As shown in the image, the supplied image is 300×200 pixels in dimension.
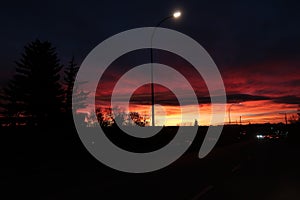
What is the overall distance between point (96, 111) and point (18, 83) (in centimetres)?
3023

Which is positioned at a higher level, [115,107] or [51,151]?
[115,107]

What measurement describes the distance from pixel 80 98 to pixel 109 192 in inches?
2999

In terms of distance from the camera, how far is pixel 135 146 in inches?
1566

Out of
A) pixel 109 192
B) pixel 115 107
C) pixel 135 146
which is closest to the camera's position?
pixel 109 192

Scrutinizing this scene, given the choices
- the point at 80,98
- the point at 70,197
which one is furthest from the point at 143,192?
the point at 80,98

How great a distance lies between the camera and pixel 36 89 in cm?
6806

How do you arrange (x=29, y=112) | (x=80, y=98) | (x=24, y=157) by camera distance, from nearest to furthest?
(x=24, y=157) < (x=29, y=112) < (x=80, y=98)

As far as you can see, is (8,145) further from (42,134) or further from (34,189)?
(34,189)

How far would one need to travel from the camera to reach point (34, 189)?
541 inches

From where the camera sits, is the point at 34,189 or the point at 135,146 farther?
the point at 135,146

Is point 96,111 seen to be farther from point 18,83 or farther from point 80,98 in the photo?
point 18,83

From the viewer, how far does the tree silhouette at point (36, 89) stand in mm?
68375

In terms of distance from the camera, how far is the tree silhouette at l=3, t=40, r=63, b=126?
224 feet

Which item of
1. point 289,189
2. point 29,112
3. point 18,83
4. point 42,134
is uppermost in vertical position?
point 18,83
